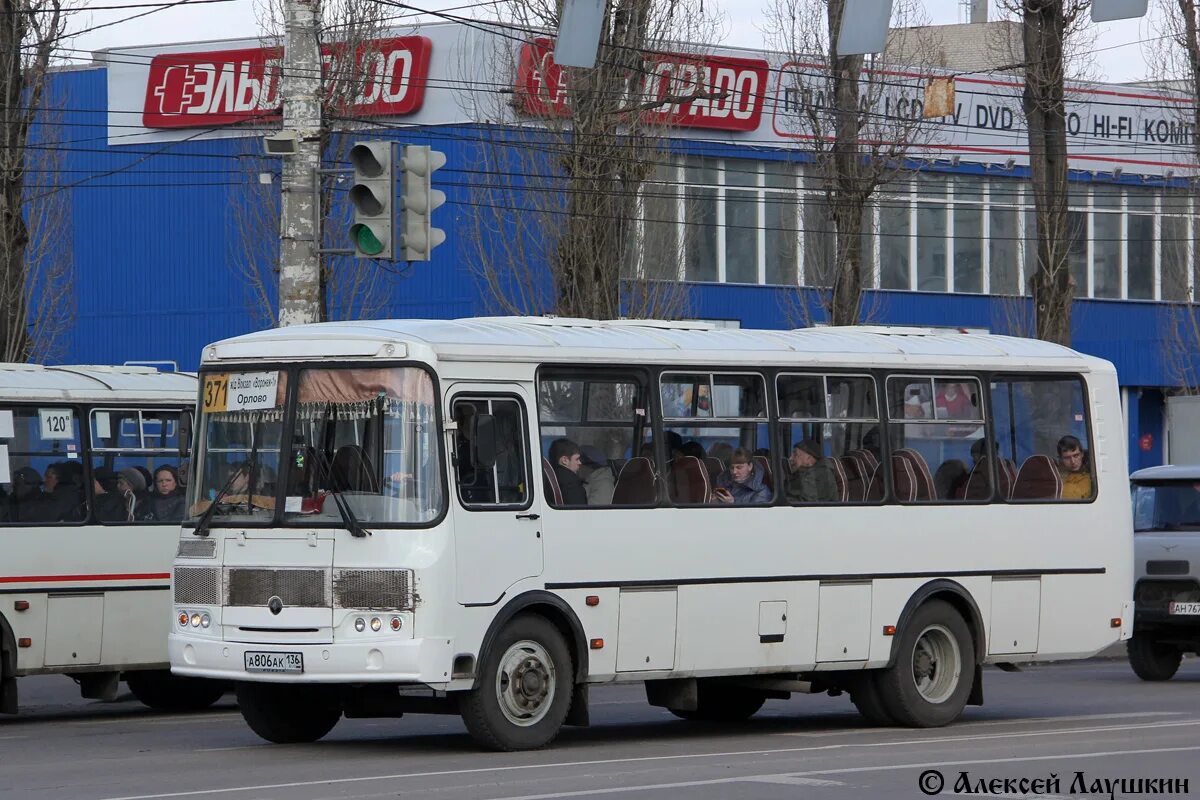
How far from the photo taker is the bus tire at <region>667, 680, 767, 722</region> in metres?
15.1

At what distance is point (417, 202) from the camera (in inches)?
621

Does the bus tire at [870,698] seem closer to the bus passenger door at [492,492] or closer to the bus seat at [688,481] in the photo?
the bus seat at [688,481]

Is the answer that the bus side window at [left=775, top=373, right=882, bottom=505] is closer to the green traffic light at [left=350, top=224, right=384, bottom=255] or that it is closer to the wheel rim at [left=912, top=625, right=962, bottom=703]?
the wheel rim at [left=912, top=625, right=962, bottom=703]

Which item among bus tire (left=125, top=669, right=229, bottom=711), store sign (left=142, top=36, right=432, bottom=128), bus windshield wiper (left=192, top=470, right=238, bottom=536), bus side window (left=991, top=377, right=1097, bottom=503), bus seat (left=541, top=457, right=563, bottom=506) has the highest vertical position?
store sign (left=142, top=36, right=432, bottom=128)

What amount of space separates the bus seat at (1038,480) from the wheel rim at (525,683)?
442 centimetres

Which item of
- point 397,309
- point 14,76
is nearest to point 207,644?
point 14,76

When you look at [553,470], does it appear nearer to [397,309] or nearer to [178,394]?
[178,394]

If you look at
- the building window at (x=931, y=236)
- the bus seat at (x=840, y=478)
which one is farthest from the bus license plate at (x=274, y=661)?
the building window at (x=931, y=236)

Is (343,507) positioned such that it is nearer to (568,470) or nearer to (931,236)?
(568,470)

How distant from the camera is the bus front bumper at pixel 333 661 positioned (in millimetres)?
11875

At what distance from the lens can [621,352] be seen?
13438 mm

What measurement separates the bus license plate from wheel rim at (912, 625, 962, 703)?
4.76m

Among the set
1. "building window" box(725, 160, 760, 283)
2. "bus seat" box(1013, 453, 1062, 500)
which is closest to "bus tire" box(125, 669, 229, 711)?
"bus seat" box(1013, 453, 1062, 500)

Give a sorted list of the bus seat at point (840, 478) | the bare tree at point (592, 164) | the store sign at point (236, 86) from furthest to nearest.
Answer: the store sign at point (236, 86) → the bare tree at point (592, 164) → the bus seat at point (840, 478)
